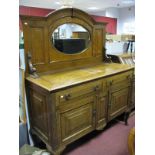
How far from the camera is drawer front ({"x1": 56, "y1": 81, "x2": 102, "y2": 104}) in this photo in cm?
151

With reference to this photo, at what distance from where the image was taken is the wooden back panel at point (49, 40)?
171 cm

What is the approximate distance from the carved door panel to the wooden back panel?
0.56 m

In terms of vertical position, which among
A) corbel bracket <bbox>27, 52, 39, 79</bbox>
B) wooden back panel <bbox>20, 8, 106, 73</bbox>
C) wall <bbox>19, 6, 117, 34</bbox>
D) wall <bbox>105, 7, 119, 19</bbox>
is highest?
Answer: wall <bbox>105, 7, 119, 19</bbox>

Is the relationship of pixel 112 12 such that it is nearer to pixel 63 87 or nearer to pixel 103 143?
pixel 103 143

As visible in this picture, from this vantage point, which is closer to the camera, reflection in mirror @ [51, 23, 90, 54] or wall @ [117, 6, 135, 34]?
reflection in mirror @ [51, 23, 90, 54]

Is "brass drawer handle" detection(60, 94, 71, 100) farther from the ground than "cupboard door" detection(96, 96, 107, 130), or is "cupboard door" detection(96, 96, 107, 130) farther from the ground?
"brass drawer handle" detection(60, 94, 71, 100)

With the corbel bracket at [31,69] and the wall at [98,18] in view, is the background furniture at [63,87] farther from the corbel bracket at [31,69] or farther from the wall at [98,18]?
the wall at [98,18]

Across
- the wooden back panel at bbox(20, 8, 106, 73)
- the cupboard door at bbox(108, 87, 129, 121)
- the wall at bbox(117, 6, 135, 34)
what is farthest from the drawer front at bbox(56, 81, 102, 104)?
the wall at bbox(117, 6, 135, 34)

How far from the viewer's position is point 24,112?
5.77 ft

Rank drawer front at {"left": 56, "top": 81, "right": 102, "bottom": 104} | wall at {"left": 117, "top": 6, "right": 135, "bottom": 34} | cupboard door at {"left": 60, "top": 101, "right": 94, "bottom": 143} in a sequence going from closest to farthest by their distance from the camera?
drawer front at {"left": 56, "top": 81, "right": 102, "bottom": 104}
cupboard door at {"left": 60, "top": 101, "right": 94, "bottom": 143}
wall at {"left": 117, "top": 6, "right": 135, "bottom": 34}

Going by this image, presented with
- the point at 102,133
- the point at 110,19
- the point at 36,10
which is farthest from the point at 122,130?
the point at 110,19

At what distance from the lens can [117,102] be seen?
223cm

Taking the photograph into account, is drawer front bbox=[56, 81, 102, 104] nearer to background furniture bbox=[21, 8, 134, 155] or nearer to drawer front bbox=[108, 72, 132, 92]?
background furniture bbox=[21, 8, 134, 155]

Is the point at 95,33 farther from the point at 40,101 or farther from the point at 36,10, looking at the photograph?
the point at 36,10
